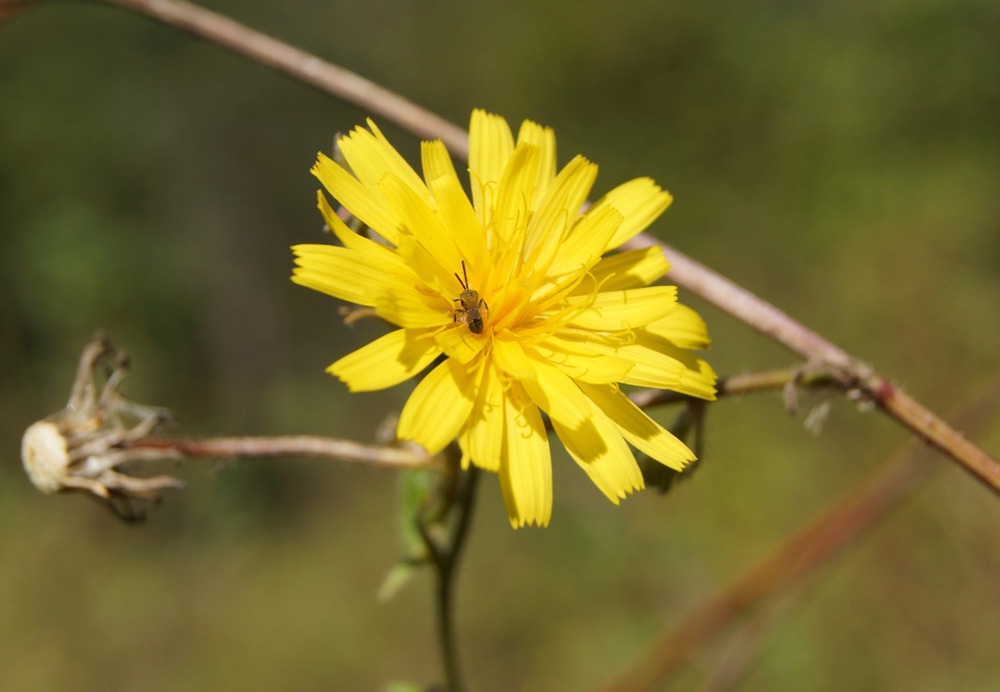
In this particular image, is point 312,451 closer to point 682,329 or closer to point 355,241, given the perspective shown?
point 355,241

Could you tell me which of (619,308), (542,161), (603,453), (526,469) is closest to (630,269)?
(619,308)

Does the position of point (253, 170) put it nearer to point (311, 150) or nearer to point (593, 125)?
point (311, 150)

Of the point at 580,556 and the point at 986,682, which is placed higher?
the point at 580,556

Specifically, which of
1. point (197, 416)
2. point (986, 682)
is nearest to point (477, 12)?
point (197, 416)

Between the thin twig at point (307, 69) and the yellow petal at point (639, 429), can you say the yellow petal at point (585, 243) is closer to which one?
the yellow petal at point (639, 429)

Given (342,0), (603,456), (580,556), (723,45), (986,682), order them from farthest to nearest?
(342,0) → (723,45) → (580,556) → (986,682) → (603,456)

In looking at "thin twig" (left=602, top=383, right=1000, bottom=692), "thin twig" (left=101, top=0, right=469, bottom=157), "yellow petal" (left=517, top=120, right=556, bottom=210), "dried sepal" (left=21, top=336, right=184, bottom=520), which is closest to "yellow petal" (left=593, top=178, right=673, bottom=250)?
"yellow petal" (left=517, top=120, right=556, bottom=210)
